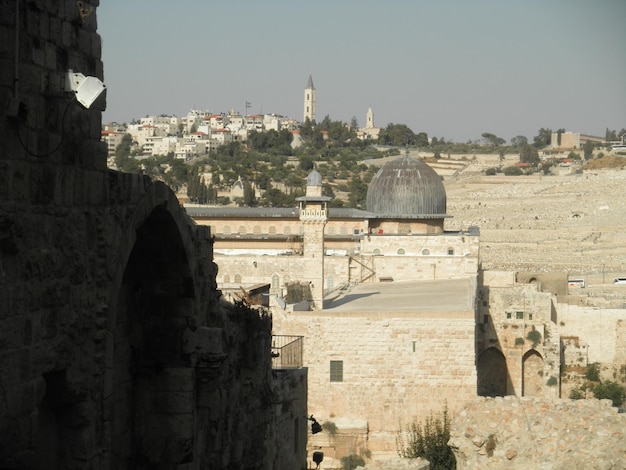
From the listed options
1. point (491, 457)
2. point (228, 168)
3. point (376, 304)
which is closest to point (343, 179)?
point (228, 168)

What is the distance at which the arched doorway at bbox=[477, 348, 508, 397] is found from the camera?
116ft

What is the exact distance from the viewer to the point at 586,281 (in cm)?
6034

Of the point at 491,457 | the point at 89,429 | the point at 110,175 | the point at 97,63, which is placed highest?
the point at 97,63

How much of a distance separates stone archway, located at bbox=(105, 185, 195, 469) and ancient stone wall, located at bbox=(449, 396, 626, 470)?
375 inches

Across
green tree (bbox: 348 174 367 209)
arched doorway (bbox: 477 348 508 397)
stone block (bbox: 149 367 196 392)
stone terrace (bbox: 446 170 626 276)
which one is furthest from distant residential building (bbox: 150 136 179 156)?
stone block (bbox: 149 367 196 392)

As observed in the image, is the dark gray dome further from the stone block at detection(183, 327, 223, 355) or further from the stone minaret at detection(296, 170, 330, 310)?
the stone block at detection(183, 327, 223, 355)

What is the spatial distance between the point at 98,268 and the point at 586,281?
5552 centimetres

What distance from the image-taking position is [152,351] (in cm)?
861

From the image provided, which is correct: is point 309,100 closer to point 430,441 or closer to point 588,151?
point 588,151

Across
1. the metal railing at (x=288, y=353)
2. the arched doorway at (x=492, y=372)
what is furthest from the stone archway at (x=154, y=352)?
the arched doorway at (x=492, y=372)

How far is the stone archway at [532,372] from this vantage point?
35406 millimetres

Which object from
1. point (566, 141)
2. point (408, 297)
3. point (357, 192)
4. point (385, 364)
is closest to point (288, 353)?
point (385, 364)

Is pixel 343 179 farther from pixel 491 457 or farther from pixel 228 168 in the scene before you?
pixel 491 457

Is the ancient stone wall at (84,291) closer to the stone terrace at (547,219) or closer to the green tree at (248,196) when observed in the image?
the stone terrace at (547,219)
